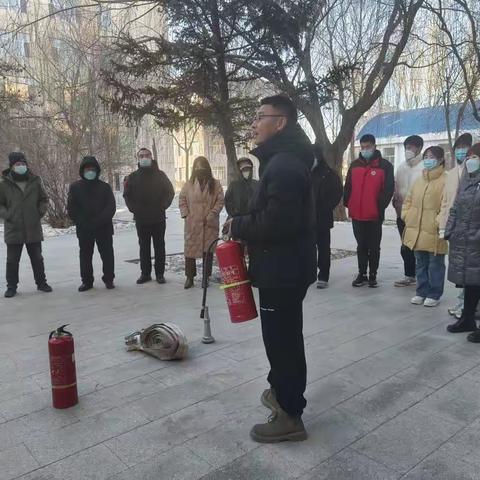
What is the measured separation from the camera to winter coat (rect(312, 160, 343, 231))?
6297 mm

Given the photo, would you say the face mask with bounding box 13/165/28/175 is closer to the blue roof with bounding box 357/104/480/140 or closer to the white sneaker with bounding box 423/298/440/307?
the white sneaker with bounding box 423/298/440/307

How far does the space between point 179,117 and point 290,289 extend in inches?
196

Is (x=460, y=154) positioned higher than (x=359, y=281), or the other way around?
(x=460, y=154)

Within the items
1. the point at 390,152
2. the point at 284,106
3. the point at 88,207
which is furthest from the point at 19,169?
the point at 390,152

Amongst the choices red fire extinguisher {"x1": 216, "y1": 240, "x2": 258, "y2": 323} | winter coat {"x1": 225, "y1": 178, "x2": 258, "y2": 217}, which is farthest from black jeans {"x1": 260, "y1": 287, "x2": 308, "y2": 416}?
winter coat {"x1": 225, "y1": 178, "x2": 258, "y2": 217}

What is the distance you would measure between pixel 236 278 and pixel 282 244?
43cm

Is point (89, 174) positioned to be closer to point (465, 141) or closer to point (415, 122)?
point (465, 141)

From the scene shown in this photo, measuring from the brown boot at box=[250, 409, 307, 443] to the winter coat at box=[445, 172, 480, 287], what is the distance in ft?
7.74

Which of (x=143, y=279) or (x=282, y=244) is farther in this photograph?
(x=143, y=279)

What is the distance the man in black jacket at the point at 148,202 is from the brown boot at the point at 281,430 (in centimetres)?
434

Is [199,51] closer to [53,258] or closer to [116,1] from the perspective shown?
[116,1]

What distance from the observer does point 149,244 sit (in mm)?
6910

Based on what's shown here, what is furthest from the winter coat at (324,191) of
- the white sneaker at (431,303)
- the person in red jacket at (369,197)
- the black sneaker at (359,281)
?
the white sneaker at (431,303)

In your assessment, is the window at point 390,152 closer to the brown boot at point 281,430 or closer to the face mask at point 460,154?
the face mask at point 460,154
